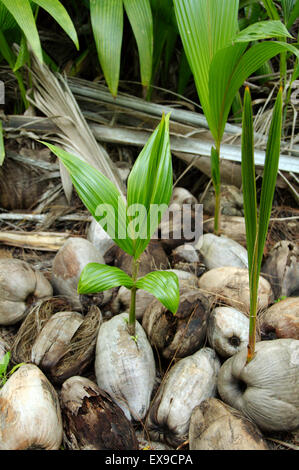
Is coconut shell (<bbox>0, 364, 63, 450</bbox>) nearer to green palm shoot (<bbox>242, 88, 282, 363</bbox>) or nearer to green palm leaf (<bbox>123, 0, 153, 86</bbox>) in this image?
green palm shoot (<bbox>242, 88, 282, 363</bbox>)

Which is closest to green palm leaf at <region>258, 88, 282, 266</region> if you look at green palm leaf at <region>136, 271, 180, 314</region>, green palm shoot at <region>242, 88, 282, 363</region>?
green palm shoot at <region>242, 88, 282, 363</region>

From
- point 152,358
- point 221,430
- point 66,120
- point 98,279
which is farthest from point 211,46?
point 221,430

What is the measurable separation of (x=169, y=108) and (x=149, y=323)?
99cm

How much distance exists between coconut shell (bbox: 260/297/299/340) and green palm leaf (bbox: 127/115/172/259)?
16.3 inches

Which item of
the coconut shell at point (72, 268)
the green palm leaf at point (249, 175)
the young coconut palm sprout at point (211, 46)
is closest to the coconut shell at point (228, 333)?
the green palm leaf at point (249, 175)

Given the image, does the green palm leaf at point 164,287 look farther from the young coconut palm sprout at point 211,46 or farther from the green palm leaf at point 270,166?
the young coconut palm sprout at point 211,46

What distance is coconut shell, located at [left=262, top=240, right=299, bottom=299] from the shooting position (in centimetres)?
125

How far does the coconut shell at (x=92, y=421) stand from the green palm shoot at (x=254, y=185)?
1.00ft

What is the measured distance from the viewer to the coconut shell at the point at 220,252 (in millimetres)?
1331

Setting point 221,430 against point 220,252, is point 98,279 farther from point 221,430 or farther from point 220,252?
point 220,252

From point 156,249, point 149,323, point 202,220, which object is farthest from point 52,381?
point 202,220

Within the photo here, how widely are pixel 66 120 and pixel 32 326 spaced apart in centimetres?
85

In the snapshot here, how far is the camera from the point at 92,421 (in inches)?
33.8

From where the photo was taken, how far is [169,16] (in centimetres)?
157
